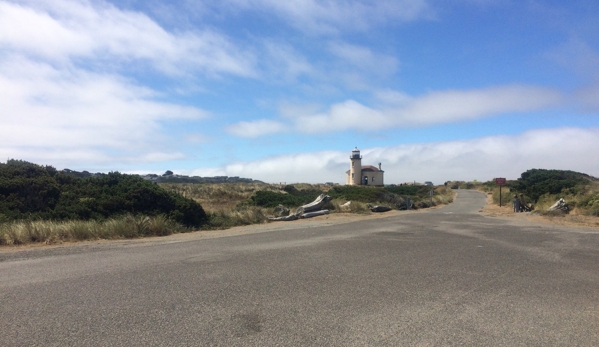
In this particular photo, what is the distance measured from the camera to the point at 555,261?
9336mm

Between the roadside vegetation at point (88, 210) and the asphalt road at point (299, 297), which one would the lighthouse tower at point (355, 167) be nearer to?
the roadside vegetation at point (88, 210)

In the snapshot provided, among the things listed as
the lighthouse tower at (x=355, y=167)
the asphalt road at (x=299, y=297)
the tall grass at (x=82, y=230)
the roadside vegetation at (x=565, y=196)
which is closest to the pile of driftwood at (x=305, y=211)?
the tall grass at (x=82, y=230)

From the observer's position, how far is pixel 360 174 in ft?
246

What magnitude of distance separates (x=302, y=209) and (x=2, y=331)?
20.5 metres

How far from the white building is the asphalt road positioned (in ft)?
207

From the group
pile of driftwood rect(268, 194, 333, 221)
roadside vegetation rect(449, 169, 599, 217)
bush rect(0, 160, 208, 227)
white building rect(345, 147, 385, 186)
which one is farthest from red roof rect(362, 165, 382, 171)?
bush rect(0, 160, 208, 227)

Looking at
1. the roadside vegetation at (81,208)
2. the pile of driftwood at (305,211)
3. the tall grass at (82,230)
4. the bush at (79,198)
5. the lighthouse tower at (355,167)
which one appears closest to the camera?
the tall grass at (82,230)

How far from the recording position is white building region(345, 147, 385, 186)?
7369 cm

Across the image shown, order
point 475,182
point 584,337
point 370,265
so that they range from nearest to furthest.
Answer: point 584,337 < point 370,265 < point 475,182

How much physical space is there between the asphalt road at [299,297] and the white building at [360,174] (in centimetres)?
6296

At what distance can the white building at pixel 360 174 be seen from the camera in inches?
2901

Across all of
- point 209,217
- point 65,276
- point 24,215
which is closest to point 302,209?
point 209,217

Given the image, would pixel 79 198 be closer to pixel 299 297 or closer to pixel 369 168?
pixel 299 297

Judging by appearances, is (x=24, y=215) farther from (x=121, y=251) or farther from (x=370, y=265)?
(x=370, y=265)
